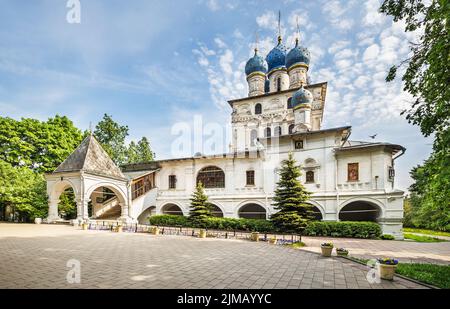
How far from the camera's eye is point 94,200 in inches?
966

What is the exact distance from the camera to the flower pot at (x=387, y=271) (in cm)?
637

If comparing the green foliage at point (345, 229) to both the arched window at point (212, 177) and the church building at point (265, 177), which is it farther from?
the arched window at point (212, 177)

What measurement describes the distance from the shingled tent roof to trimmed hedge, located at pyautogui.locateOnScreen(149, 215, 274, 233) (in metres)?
5.93

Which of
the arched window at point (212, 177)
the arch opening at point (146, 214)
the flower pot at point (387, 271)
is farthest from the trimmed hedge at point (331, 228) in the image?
the arch opening at point (146, 214)

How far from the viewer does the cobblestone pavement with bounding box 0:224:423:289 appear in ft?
19.2

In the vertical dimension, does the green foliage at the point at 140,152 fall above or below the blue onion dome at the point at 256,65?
below

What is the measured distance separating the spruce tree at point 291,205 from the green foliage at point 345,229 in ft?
3.67

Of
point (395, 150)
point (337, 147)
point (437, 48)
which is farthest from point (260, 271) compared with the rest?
point (395, 150)

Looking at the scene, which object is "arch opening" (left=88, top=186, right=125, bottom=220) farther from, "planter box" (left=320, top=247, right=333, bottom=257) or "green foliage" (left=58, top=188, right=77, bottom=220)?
"planter box" (left=320, top=247, right=333, bottom=257)

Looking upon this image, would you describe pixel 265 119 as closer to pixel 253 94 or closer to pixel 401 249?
pixel 253 94

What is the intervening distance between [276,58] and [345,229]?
26.0 m

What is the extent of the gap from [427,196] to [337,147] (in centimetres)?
1275

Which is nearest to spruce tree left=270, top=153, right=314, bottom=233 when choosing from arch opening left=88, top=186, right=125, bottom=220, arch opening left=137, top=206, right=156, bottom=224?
arch opening left=137, top=206, right=156, bottom=224

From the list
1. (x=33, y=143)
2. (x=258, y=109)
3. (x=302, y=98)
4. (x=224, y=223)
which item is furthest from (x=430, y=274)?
(x=33, y=143)
